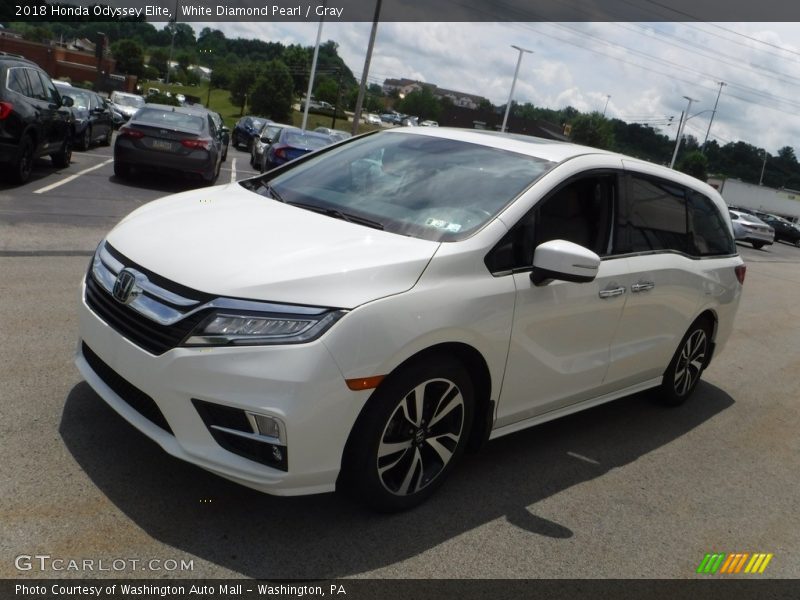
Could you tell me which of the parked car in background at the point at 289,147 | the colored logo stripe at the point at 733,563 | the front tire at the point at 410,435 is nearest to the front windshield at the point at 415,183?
the front tire at the point at 410,435

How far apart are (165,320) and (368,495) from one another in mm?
1130

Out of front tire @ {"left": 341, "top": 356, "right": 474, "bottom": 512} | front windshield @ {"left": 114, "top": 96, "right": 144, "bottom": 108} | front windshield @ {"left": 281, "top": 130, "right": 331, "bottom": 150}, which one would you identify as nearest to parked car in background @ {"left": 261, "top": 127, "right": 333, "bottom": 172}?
front windshield @ {"left": 281, "top": 130, "right": 331, "bottom": 150}

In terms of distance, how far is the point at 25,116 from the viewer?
1095 cm

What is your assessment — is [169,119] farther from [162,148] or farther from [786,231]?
[786,231]

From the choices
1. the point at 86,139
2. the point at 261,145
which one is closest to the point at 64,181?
the point at 86,139

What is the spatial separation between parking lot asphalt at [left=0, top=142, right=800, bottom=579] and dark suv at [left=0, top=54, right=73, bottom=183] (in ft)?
17.8

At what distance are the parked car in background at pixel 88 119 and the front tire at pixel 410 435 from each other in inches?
612

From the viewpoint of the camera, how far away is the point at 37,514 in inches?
122

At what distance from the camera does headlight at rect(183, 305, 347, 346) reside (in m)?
2.97

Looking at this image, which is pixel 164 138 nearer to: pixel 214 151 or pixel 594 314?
pixel 214 151

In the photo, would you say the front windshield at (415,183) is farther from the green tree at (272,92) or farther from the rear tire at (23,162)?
the green tree at (272,92)

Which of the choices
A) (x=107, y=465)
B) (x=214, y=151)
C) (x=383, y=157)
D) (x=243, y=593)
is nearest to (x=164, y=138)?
(x=214, y=151)

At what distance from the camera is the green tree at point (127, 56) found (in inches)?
3956

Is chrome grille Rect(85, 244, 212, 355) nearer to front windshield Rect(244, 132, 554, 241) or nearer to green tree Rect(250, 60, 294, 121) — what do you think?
front windshield Rect(244, 132, 554, 241)
